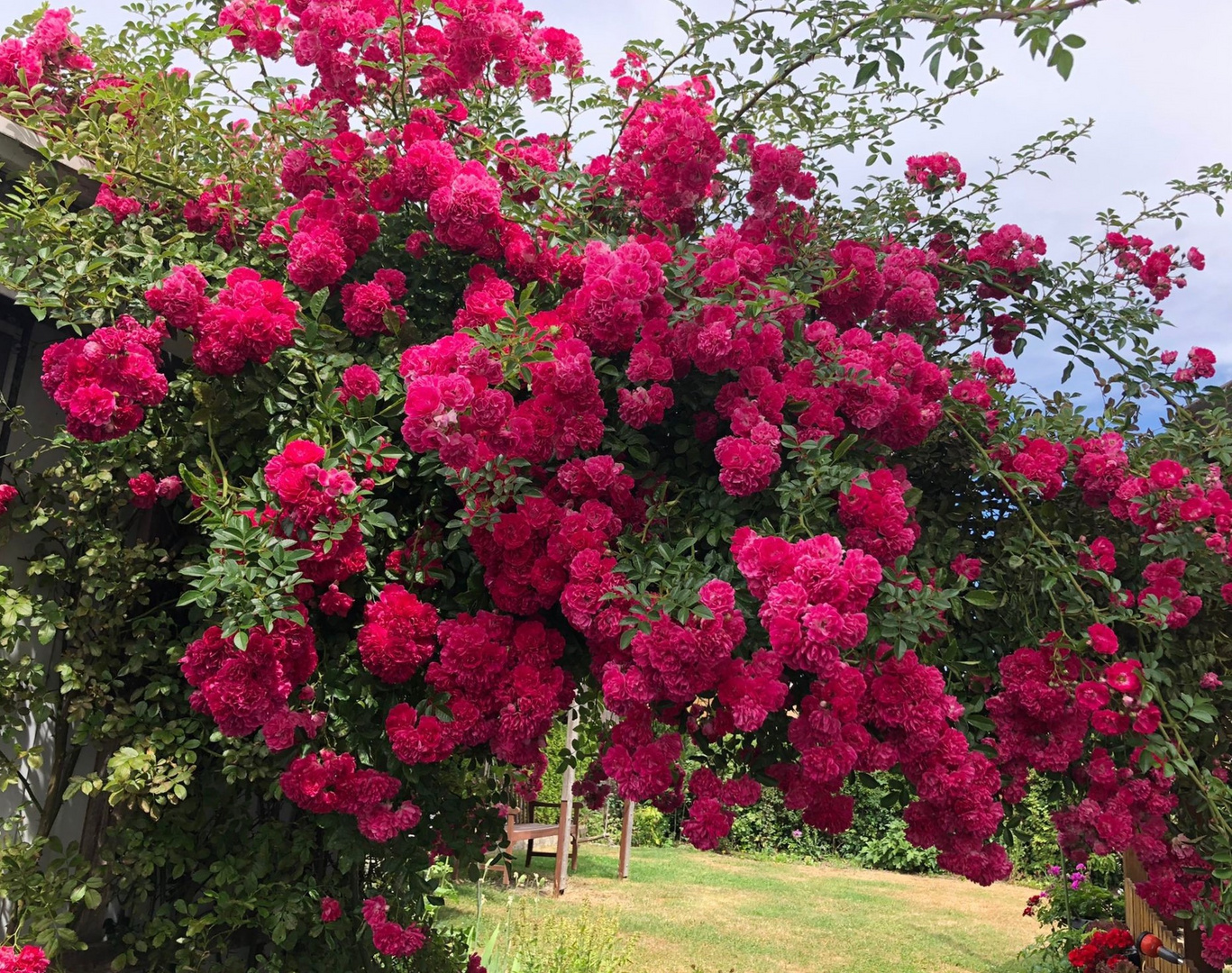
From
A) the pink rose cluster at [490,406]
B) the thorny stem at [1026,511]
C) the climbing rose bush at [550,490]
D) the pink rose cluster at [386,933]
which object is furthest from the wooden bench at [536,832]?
the pink rose cluster at [490,406]

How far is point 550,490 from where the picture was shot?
7.27 feet

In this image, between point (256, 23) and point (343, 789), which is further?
point (256, 23)

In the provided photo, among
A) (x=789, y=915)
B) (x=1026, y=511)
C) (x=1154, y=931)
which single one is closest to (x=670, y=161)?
(x=1026, y=511)

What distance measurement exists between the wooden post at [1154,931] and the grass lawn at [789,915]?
1.59 meters

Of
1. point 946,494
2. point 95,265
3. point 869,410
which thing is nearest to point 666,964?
Result: point 946,494

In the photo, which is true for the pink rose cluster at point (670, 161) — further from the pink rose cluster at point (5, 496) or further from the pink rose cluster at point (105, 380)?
the pink rose cluster at point (5, 496)

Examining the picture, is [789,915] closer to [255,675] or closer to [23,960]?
[23,960]

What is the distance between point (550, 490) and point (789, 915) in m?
7.15

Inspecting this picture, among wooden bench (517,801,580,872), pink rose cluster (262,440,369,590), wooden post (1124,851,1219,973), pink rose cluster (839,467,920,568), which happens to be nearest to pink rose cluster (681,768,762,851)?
pink rose cluster (839,467,920,568)

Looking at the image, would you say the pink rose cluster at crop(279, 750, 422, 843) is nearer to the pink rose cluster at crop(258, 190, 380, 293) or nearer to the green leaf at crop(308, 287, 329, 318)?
the green leaf at crop(308, 287, 329, 318)

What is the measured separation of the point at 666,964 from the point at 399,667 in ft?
16.1

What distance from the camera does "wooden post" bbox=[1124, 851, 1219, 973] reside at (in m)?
3.44

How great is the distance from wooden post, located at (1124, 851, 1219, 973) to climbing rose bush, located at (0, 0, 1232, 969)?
4.77ft

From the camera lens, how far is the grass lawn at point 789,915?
6.65 meters
